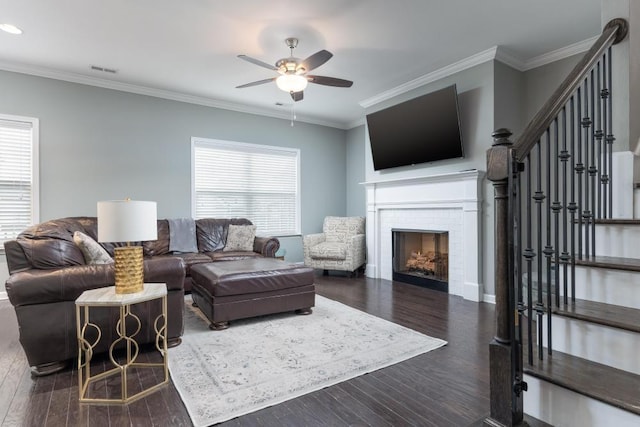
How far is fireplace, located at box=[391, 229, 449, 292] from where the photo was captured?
449 centimetres

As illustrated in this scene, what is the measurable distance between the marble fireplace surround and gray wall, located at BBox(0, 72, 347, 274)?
92.5 inches

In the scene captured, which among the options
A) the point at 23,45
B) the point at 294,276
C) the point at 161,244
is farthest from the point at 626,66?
the point at 23,45

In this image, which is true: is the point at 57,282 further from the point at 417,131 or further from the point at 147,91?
the point at 417,131

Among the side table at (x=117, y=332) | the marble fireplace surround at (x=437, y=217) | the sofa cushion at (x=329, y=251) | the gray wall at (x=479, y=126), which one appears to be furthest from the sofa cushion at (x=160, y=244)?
the gray wall at (x=479, y=126)

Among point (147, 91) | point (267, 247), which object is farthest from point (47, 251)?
point (147, 91)

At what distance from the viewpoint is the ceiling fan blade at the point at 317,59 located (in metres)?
3.00

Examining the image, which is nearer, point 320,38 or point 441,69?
point 320,38

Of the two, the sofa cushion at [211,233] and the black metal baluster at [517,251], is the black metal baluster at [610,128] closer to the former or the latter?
the black metal baluster at [517,251]

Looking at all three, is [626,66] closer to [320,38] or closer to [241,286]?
[320,38]

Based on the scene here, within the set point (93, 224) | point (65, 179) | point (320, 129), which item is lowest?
point (93, 224)

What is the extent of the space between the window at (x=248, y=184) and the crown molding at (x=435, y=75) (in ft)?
6.04

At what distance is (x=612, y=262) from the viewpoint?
156cm

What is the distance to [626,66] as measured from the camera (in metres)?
2.00

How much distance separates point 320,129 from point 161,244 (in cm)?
362
